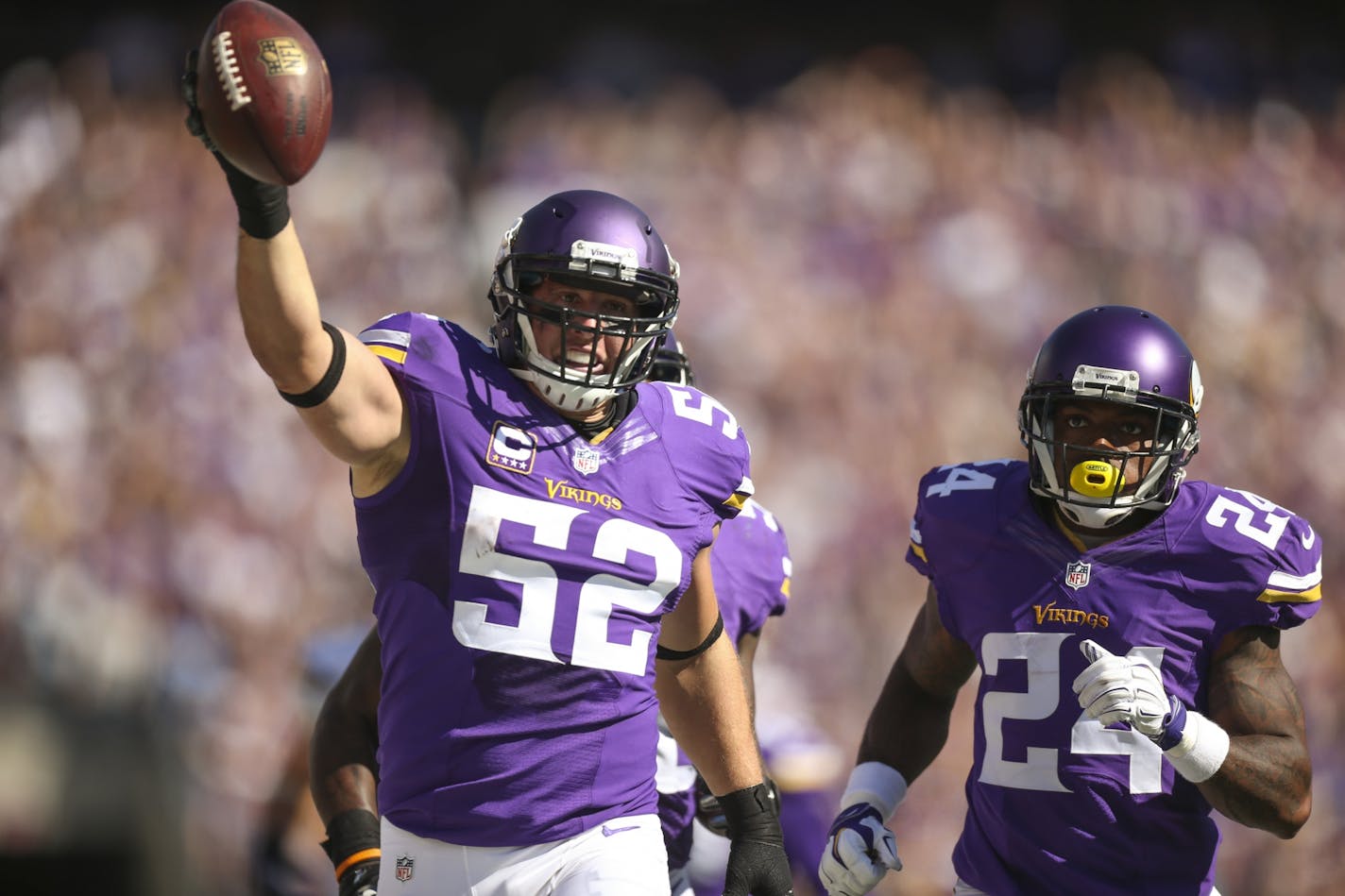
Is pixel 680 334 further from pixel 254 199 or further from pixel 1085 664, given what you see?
pixel 254 199

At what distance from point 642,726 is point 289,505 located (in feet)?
19.5

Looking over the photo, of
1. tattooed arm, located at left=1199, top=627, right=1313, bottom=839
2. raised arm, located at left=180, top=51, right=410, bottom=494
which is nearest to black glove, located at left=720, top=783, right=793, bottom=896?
tattooed arm, located at left=1199, top=627, right=1313, bottom=839

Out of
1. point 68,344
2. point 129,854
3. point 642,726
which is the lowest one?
point 129,854

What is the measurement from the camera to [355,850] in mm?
3008

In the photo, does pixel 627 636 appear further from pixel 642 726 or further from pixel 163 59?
pixel 163 59

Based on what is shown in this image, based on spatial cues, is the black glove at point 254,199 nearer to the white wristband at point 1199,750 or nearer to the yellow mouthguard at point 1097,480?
the yellow mouthguard at point 1097,480

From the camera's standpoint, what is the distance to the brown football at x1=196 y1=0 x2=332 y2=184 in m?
2.21

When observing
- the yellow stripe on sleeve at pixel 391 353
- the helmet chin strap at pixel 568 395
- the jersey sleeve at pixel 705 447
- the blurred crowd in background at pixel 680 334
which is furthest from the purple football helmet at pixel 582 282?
the blurred crowd in background at pixel 680 334

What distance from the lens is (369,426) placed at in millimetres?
2465

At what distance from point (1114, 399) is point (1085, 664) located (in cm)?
52

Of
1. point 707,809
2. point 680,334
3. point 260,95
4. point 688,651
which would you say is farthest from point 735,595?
point 680,334

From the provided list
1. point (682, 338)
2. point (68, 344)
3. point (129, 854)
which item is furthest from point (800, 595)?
point (68, 344)

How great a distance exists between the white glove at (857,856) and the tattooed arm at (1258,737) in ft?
2.09

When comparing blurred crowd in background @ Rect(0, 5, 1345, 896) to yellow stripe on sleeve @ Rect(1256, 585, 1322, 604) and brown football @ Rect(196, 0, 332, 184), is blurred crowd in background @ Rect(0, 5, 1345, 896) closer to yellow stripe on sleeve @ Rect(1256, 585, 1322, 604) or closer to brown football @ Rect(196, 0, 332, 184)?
yellow stripe on sleeve @ Rect(1256, 585, 1322, 604)
